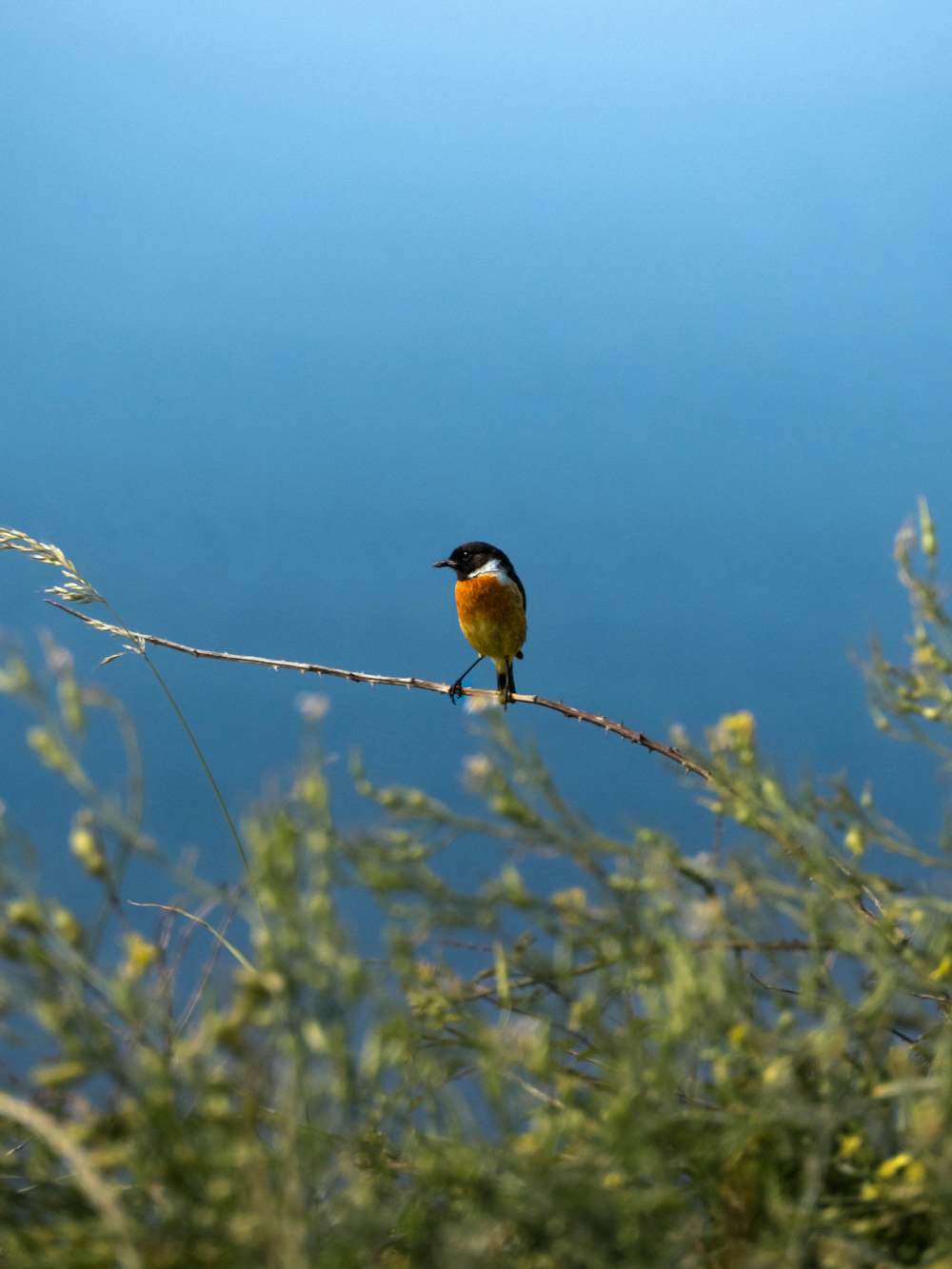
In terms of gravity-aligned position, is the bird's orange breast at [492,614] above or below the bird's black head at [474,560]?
below

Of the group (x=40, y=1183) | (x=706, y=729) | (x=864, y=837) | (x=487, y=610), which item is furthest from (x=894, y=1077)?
(x=487, y=610)

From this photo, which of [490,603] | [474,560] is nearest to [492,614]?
[490,603]

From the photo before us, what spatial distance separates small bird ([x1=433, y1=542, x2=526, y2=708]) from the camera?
452cm

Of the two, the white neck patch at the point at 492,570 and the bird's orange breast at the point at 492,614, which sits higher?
the white neck patch at the point at 492,570

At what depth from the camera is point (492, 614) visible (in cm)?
451

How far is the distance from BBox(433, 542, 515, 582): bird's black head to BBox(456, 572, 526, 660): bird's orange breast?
11 centimetres

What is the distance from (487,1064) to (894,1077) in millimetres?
365

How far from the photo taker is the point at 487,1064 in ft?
2.27

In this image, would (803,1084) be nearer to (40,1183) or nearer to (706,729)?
(706,729)

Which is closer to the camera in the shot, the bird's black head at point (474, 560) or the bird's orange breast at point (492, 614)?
the bird's orange breast at point (492, 614)

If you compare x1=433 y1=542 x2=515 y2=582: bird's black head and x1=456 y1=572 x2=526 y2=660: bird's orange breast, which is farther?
x1=433 y1=542 x2=515 y2=582: bird's black head

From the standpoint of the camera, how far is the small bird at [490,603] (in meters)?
4.52

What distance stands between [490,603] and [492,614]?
0.05 m

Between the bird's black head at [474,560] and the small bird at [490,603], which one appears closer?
the small bird at [490,603]
